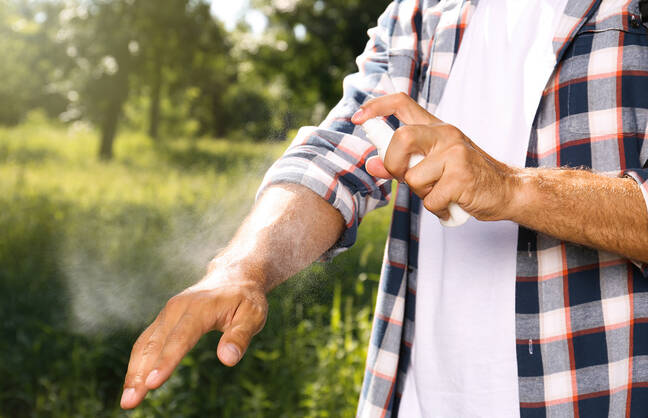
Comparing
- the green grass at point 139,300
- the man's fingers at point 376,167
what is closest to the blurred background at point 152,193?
the green grass at point 139,300

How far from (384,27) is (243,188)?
6.39 metres

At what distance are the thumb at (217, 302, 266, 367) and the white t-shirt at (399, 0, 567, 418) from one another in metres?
0.55

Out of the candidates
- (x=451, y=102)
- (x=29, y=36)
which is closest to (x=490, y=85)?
(x=451, y=102)

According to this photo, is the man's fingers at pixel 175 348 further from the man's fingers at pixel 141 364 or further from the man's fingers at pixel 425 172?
the man's fingers at pixel 425 172

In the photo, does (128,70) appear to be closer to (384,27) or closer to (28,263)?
(28,263)

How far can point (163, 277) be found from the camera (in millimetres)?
4699

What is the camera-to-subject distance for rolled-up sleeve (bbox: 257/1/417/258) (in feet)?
4.21

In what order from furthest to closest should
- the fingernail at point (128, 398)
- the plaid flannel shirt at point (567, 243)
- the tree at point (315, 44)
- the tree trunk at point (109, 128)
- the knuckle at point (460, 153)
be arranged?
the tree at point (315, 44), the tree trunk at point (109, 128), the plaid flannel shirt at point (567, 243), the knuckle at point (460, 153), the fingernail at point (128, 398)

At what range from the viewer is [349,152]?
1356 mm

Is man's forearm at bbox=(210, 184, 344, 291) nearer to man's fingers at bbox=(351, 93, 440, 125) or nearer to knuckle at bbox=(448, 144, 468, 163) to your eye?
man's fingers at bbox=(351, 93, 440, 125)

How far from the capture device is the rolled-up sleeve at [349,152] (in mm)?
1284

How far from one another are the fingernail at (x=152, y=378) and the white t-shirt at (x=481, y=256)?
2.38 feet

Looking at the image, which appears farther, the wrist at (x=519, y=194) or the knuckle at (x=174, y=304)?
the wrist at (x=519, y=194)

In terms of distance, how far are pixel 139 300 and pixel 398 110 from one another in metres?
3.84
